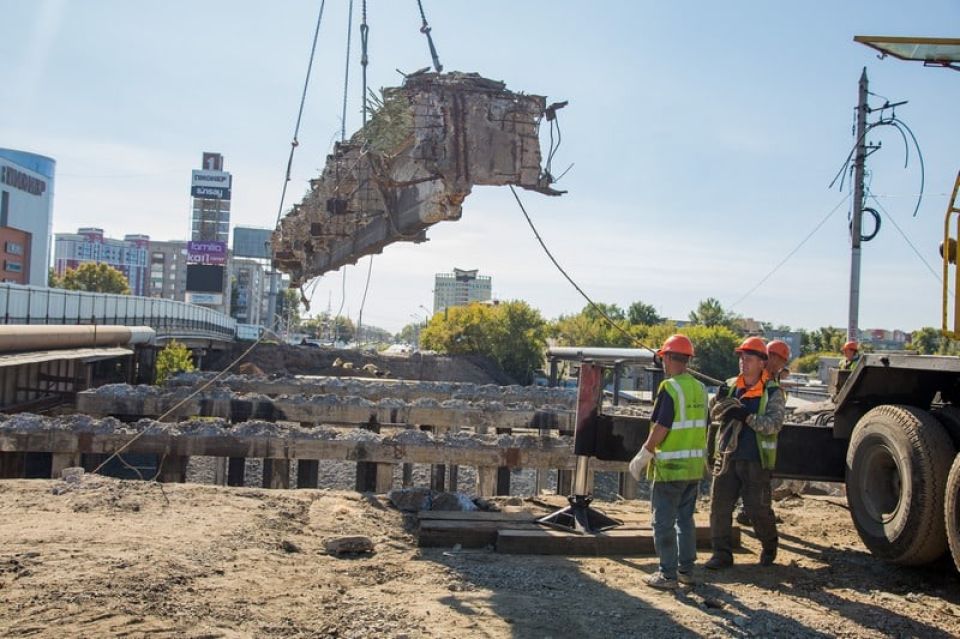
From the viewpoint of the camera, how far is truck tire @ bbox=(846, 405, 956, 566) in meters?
5.56

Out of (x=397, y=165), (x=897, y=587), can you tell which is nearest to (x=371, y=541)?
(x=897, y=587)

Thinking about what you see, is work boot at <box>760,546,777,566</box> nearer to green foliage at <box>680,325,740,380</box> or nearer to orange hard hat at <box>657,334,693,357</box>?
orange hard hat at <box>657,334,693,357</box>

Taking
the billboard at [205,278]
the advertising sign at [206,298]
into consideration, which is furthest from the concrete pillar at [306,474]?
the billboard at [205,278]

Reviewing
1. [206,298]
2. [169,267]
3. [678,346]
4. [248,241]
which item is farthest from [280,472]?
[169,267]

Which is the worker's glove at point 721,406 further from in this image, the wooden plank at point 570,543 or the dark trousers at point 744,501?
the wooden plank at point 570,543

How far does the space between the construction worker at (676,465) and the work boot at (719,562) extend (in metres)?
0.55

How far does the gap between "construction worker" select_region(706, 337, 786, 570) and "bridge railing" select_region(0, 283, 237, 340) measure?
66.1 ft

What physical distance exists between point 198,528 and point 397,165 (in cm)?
482

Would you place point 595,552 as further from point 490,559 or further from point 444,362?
point 444,362

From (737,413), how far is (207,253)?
88553 millimetres

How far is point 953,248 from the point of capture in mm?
5945

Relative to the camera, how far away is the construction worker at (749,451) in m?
6.16

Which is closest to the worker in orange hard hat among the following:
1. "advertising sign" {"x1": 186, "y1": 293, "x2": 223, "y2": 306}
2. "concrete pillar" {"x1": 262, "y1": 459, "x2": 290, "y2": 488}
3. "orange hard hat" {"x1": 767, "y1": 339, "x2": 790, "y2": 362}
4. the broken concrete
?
"orange hard hat" {"x1": 767, "y1": 339, "x2": 790, "y2": 362}

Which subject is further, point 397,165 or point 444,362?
point 444,362
